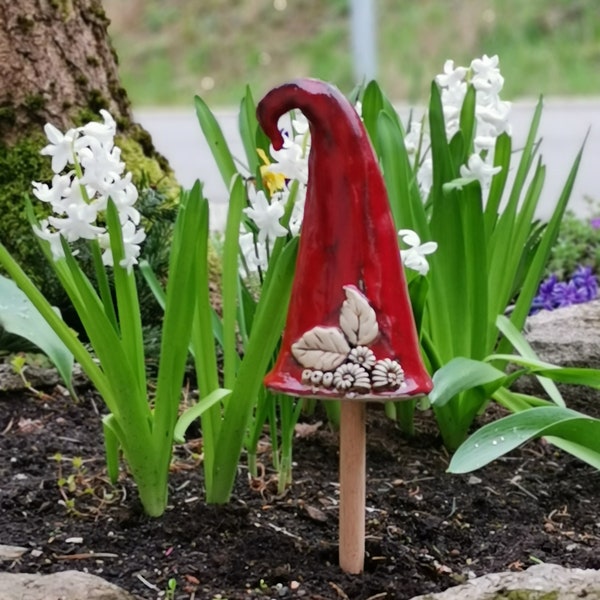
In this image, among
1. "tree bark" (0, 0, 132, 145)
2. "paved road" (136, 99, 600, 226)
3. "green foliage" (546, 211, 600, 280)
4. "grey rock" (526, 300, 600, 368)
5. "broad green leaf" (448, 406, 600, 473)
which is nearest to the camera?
"broad green leaf" (448, 406, 600, 473)

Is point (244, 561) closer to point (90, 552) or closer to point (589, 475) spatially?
point (90, 552)

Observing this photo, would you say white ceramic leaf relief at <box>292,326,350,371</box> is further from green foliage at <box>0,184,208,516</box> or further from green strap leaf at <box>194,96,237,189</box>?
green strap leaf at <box>194,96,237,189</box>

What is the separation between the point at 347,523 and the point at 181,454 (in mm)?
632

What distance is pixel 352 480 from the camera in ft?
5.04

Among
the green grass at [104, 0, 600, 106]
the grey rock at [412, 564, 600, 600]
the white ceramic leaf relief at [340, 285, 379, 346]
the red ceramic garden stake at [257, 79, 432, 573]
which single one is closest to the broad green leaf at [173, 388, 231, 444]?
the red ceramic garden stake at [257, 79, 432, 573]

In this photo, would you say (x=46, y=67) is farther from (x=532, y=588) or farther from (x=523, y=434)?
(x=532, y=588)

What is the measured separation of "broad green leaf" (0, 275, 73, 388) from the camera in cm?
191

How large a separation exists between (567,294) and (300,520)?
1.59 meters

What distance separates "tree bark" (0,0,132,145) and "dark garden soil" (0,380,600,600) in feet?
2.83

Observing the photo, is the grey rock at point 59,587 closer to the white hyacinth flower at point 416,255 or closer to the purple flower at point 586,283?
the white hyacinth flower at point 416,255

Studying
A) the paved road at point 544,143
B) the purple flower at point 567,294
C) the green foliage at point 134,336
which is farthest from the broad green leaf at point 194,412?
the paved road at point 544,143

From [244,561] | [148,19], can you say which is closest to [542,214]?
[244,561]

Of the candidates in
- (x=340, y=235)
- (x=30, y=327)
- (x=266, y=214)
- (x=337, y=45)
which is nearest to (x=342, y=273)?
(x=340, y=235)

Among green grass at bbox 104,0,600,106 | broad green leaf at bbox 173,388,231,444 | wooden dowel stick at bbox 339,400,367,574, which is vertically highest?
green grass at bbox 104,0,600,106
